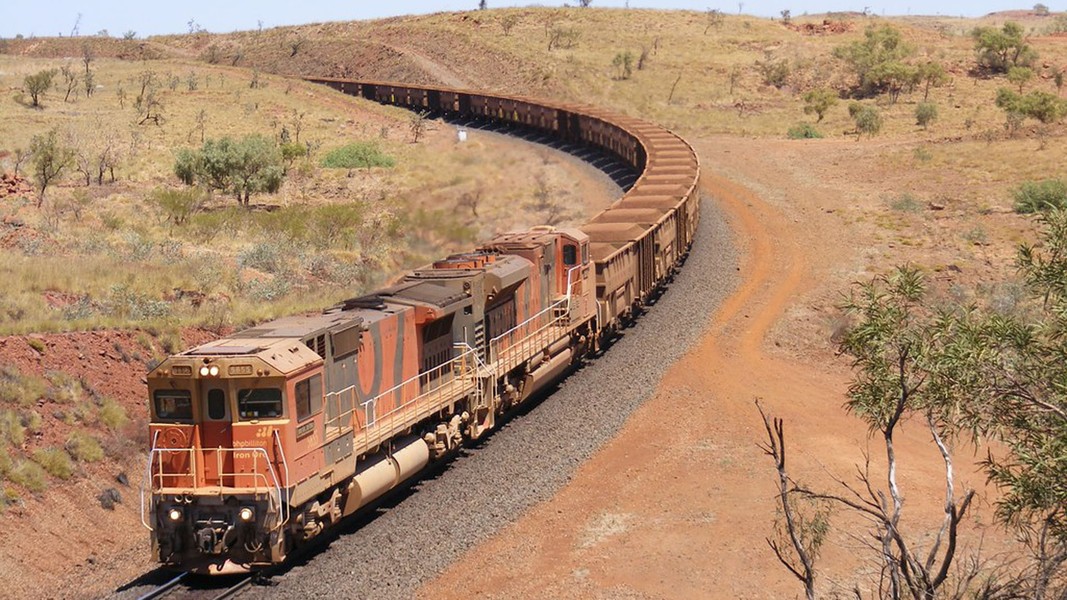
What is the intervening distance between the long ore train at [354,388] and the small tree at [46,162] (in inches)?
840

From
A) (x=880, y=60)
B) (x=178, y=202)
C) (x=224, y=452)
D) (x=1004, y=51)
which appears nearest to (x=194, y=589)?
(x=224, y=452)

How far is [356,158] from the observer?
2082 inches

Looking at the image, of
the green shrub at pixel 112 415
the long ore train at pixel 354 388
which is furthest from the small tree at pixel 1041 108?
the green shrub at pixel 112 415

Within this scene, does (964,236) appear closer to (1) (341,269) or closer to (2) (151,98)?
(1) (341,269)

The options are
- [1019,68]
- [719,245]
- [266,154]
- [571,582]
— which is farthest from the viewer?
[1019,68]

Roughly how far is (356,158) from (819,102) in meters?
36.9

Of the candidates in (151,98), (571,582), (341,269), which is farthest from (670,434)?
(151,98)

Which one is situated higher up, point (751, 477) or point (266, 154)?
point (266, 154)

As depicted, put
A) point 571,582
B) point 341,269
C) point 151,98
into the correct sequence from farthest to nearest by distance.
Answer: point 151,98 < point 341,269 < point 571,582

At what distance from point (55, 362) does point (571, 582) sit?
35.5 feet

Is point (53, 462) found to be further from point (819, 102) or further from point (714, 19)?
point (714, 19)

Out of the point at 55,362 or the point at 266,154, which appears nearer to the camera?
the point at 55,362

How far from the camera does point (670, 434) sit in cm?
2238

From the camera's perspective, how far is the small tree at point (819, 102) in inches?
2965
